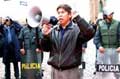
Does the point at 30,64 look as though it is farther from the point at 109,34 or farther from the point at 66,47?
the point at 66,47

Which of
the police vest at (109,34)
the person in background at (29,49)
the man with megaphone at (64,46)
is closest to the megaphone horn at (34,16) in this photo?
the man with megaphone at (64,46)

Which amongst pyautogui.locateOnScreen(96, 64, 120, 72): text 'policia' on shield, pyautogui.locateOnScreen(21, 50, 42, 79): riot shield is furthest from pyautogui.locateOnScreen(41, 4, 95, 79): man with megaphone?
pyautogui.locateOnScreen(21, 50, 42, 79): riot shield

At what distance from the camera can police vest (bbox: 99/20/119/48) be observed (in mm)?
9992

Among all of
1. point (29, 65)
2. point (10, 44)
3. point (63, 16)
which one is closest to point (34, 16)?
point (63, 16)

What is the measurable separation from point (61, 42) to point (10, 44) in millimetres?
4646

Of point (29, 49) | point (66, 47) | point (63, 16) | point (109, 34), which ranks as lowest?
point (29, 49)

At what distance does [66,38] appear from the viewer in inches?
269

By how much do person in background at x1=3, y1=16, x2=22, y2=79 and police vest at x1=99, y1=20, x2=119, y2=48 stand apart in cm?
207

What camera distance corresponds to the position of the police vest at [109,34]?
9992mm

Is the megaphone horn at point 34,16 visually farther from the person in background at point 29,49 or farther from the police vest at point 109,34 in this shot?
the person in background at point 29,49

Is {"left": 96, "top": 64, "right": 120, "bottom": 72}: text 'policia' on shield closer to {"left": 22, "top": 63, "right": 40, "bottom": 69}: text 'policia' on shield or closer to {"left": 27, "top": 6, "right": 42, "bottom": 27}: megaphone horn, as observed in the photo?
{"left": 22, "top": 63, "right": 40, "bottom": 69}: text 'policia' on shield

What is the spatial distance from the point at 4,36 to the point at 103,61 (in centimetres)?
231

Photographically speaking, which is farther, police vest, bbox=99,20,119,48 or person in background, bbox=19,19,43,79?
person in background, bbox=19,19,43,79

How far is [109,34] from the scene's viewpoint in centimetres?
1002
